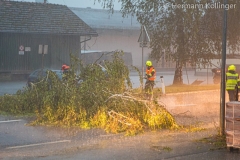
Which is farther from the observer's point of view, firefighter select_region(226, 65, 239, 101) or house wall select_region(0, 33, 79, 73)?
house wall select_region(0, 33, 79, 73)

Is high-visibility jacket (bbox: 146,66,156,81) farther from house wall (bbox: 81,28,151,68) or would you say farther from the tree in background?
house wall (bbox: 81,28,151,68)

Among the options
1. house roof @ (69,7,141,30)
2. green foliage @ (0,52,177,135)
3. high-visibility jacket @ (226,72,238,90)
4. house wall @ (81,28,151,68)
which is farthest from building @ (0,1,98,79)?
high-visibility jacket @ (226,72,238,90)

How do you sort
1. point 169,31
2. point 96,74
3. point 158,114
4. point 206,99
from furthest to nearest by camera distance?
point 169,31, point 206,99, point 96,74, point 158,114

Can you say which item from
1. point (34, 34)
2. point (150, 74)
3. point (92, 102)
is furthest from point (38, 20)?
point (92, 102)

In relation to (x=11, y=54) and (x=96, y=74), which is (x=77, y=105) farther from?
(x=11, y=54)

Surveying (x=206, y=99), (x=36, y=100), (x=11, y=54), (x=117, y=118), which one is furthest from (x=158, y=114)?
(x=11, y=54)

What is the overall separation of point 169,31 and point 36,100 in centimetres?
1192

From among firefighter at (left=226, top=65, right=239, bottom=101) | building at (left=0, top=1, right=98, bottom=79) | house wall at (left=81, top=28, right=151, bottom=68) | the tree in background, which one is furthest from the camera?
house wall at (left=81, top=28, right=151, bottom=68)

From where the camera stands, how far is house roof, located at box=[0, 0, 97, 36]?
112ft

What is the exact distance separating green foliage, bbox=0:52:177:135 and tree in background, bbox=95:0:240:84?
10.9 meters

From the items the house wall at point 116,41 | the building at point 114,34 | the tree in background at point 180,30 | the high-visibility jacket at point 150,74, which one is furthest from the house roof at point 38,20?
the high-visibility jacket at point 150,74

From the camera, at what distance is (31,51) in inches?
1378

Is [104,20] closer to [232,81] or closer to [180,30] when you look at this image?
[180,30]

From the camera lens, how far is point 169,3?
2431cm
